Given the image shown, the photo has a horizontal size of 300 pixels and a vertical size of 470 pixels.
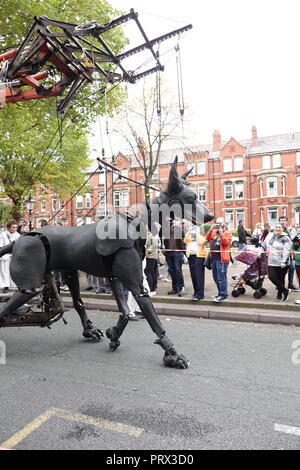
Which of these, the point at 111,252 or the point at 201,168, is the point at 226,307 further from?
the point at 201,168

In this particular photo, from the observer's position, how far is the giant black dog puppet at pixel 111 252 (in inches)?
170

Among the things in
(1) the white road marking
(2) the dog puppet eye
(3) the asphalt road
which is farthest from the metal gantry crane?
(1) the white road marking

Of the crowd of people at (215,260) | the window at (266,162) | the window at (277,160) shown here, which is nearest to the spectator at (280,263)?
Answer: the crowd of people at (215,260)

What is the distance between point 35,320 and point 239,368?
295 centimetres

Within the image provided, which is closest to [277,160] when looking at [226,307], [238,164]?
[238,164]

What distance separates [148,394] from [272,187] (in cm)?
4102

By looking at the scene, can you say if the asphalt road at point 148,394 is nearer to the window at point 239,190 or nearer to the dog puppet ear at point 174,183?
the dog puppet ear at point 174,183

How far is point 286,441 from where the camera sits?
261 cm

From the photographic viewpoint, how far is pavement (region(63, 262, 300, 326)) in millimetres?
6605

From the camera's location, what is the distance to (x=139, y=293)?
4309mm

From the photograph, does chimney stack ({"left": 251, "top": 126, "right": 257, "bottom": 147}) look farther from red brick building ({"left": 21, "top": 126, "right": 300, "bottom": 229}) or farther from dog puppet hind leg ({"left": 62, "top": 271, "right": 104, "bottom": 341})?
dog puppet hind leg ({"left": 62, "top": 271, "right": 104, "bottom": 341})

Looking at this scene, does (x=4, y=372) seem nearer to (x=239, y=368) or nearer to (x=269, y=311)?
(x=239, y=368)

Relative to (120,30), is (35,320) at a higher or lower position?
lower
